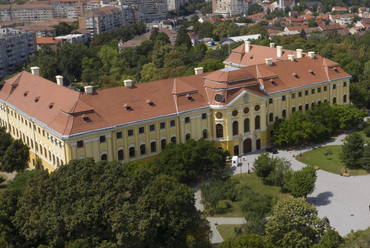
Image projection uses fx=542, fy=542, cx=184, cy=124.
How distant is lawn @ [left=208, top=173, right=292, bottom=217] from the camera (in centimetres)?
6038

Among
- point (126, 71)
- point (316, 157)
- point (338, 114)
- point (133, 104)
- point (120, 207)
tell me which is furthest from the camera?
point (126, 71)

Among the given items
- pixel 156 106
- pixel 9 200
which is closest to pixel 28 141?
pixel 156 106

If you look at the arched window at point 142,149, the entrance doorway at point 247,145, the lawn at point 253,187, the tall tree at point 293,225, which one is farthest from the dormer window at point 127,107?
the tall tree at point 293,225

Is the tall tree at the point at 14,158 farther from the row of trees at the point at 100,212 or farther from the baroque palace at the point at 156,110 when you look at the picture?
the row of trees at the point at 100,212

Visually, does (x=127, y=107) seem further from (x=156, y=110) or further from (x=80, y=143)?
(x=80, y=143)

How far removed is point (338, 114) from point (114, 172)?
151 ft

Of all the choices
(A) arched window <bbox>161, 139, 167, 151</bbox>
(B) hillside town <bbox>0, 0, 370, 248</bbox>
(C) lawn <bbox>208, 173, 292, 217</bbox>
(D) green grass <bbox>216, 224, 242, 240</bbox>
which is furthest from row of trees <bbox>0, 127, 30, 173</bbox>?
(D) green grass <bbox>216, 224, 242, 240</bbox>

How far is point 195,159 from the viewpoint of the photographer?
6644cm

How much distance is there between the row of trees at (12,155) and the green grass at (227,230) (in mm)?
28531

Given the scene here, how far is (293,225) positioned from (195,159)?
21.1m

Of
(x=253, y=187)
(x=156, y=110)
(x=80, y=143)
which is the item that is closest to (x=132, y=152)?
(x=156, y=110)

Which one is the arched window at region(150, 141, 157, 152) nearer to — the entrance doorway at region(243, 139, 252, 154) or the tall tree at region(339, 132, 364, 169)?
the entrance doorway at region(243, 139, 252, 154)

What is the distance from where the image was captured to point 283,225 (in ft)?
156

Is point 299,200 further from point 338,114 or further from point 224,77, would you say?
point 338,114
